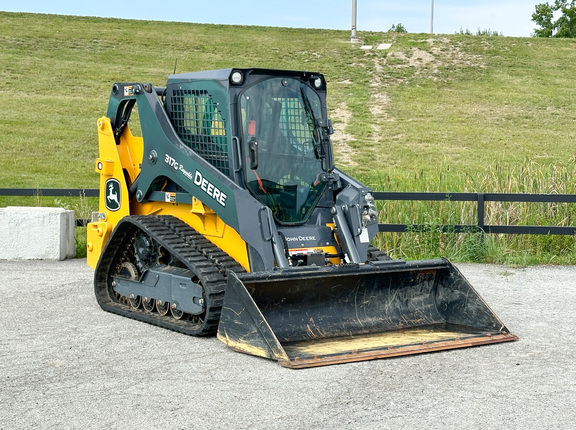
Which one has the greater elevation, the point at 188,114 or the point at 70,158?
the point at 188,114

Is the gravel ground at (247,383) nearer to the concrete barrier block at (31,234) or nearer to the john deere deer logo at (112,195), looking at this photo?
the john deere deer logo at (112,195)

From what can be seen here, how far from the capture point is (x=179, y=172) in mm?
8398

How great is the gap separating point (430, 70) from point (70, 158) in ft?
68.2

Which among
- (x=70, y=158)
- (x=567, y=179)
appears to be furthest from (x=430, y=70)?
(x=567, y=179)

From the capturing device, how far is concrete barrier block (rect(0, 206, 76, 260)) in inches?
498

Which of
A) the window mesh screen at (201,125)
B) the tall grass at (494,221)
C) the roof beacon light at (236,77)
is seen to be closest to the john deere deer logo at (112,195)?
the window mesh screen at (201,125)

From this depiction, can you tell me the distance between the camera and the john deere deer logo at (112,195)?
30.5ft

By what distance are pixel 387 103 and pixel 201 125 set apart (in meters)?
27.8

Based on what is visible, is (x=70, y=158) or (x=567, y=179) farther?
(x=70, y=158)

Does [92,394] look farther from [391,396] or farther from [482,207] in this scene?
[482,207]

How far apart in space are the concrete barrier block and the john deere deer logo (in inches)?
136

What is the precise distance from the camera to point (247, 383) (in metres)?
6.36

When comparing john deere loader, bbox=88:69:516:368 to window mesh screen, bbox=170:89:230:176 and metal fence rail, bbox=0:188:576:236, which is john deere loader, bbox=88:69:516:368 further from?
metal fence rail, bbox=0:188:576:236

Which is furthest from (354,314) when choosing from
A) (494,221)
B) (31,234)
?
(31,234)
